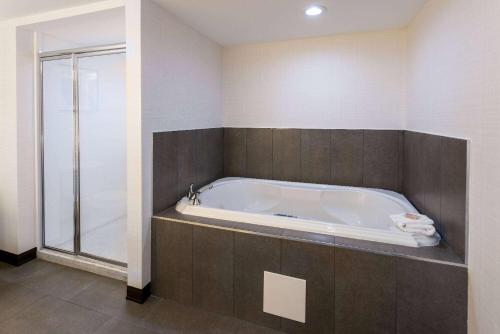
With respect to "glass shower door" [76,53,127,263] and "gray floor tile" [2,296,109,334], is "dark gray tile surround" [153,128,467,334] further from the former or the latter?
"glass shower door" [76,53,127,263]

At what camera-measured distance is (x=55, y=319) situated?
182cm

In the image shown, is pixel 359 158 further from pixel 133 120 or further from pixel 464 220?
pixel 133 120

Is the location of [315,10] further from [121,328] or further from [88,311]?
[88,311]

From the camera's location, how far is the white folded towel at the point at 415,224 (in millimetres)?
A: 1623

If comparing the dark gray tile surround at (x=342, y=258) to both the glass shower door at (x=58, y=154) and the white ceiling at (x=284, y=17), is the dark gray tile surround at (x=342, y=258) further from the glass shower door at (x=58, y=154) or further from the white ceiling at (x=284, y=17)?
the glass shower door at (x=58, y=154)

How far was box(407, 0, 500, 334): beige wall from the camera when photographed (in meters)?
1.17

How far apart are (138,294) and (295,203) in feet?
5.38

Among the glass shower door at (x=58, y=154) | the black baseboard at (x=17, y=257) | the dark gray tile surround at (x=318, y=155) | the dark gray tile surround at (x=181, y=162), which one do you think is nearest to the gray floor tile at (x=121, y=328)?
the dark gray tile surround at (x=181, y=162)

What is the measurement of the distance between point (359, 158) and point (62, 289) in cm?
285

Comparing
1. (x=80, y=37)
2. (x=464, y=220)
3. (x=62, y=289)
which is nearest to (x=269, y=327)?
(x=464, y=220)

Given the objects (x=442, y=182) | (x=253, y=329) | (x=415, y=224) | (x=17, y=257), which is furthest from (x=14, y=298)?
(x=442, y=182)

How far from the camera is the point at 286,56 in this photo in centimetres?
304

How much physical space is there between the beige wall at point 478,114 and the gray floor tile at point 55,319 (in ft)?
6.96

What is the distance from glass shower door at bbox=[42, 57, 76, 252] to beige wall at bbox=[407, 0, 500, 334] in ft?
9.84
